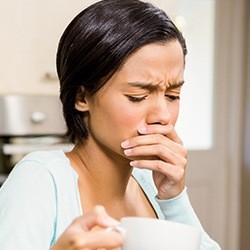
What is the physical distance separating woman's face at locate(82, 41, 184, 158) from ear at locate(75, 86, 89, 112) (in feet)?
0.14

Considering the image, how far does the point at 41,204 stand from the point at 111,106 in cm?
20

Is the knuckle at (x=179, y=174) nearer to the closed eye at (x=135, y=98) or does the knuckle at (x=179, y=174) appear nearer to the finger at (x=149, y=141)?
the finger at (x=149, y=141)

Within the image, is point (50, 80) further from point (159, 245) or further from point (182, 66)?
point (159, 245)

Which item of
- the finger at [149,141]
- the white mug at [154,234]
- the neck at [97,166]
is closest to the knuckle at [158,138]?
the finger at [149,141]

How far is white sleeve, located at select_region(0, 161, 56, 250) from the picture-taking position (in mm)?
754

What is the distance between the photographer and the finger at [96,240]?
21.5 inches

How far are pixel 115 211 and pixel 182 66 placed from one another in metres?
0.29

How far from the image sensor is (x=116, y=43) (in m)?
0.85

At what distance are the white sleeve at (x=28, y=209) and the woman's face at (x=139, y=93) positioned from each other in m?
0.14

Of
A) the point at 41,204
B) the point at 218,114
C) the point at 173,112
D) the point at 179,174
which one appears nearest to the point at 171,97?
the point at 173,112

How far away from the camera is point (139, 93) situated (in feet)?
2.83

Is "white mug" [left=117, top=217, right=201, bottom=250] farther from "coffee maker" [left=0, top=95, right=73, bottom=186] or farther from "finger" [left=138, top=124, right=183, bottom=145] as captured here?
"coffee maker" [left=0, top=95, right=73, bottom=186]

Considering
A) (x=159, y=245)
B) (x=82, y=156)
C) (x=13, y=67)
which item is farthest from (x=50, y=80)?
(x=159, y=245)

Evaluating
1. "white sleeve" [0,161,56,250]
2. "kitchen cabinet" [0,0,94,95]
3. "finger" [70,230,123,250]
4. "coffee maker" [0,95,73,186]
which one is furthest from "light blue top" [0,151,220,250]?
"kitchen cabinet" [0,0,94,95]
